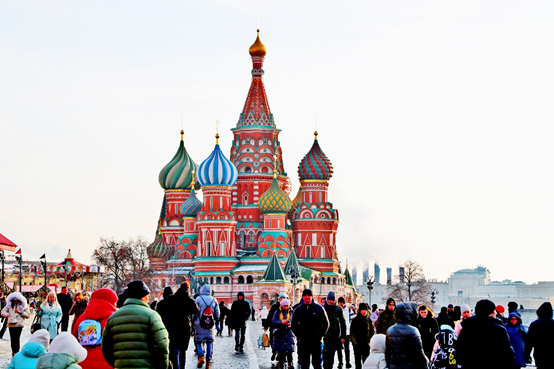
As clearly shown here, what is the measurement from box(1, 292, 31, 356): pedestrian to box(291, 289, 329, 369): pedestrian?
5416mm

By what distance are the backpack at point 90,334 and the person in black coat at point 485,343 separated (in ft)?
11.5

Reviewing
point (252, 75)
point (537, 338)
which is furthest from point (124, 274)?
point (537, 338)

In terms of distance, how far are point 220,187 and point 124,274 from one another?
Answer: 9.53 meters

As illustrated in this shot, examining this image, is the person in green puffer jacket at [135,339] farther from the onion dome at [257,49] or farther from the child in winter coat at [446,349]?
the onion dome at [257,49]

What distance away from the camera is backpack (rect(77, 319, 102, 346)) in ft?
32.2

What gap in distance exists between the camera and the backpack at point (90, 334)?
981 centimetres

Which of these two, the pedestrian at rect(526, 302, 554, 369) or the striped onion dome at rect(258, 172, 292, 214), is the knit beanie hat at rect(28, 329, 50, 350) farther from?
the striped onion dome at rect(258, 172, 292, 214)

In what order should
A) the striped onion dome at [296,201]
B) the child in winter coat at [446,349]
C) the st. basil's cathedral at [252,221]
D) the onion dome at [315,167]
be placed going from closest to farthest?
1. the child in winter coat at [446,349]
2. the st. basil's cathedral at [252,221]
3. the onion dome at [315,167]
4. the striped onion dome at [296,201]

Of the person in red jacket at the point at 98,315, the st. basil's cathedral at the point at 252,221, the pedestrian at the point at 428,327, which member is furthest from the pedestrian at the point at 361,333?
the st. basil's cathedral at the point at 252,221

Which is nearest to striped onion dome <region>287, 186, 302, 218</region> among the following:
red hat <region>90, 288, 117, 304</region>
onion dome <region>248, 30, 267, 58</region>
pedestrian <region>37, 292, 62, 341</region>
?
onion dome <region>248, 30, 267, 58</region>

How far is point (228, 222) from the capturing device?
7338 cm

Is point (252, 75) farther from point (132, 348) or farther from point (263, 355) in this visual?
point (132, 348)

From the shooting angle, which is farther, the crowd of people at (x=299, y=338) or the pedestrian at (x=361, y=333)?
the pedestrian at (x=361, y=333)

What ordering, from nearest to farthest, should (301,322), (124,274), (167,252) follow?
(301,322) → (124,274) → (167,252)
